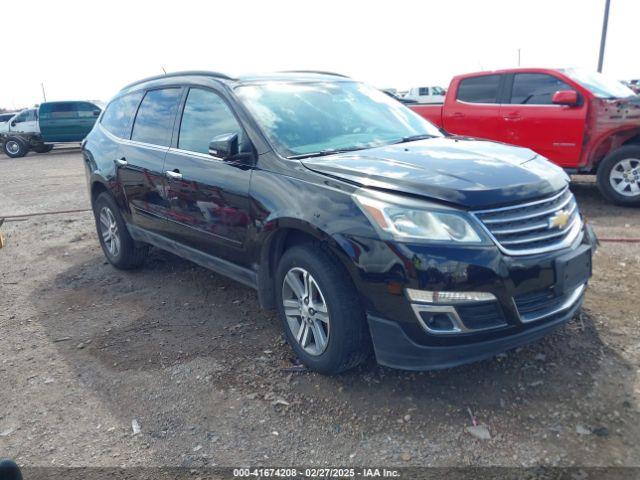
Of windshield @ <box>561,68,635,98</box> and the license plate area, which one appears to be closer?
the license plate area

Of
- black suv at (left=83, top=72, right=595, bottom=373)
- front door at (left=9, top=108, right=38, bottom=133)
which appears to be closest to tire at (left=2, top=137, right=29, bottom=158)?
front door at (left=9, top=108, right=38, bottom=133)

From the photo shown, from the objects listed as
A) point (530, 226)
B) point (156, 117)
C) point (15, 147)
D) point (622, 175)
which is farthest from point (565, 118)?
point (15, 147)

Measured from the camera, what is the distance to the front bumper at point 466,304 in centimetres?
262

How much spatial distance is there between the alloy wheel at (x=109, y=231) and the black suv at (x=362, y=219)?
3.79ft

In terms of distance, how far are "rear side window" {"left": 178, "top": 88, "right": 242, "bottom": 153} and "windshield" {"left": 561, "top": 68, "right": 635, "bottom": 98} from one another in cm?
548

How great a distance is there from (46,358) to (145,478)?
166 cm

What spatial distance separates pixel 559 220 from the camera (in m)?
2.95

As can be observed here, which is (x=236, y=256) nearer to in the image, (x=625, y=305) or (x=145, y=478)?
(x=145, y=478)

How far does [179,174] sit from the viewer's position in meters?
4.12

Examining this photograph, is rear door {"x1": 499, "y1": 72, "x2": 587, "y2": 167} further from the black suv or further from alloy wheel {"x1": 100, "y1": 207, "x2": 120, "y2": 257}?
alloy wheel {"x1": 100, "y1": 207, "x2": 120, "y2": 257}

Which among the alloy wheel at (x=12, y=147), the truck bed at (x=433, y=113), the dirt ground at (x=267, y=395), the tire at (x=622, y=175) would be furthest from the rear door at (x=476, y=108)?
the alloy wheel at (x=12, y=147)

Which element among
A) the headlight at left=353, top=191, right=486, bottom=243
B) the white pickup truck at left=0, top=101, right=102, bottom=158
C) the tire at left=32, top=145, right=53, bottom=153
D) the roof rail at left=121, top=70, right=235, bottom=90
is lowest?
the tire at left=32, top=145, right=53, bottom=153

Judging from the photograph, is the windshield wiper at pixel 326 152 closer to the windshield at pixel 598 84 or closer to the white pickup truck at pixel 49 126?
the windshield at pixel 598 84

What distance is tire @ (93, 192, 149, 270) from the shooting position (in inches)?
209
